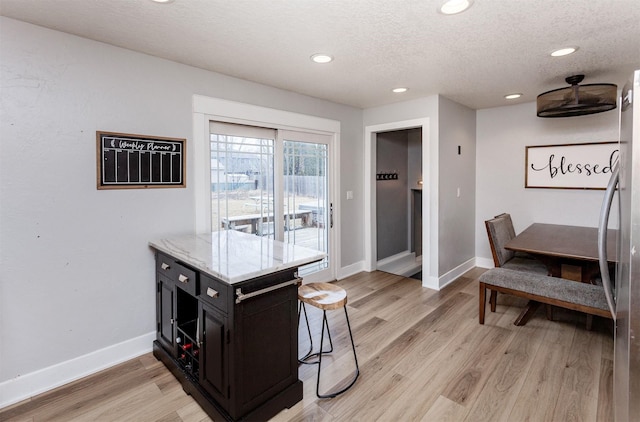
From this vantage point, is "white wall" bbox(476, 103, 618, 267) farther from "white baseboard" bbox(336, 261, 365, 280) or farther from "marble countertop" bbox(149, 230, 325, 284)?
"marble countertop" bbox(149, 230, 325, 284)

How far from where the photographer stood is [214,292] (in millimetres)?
1776

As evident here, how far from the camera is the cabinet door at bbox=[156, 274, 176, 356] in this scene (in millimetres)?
2311

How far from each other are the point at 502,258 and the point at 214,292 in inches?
113

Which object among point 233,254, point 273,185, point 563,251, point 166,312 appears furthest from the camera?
point 273,185

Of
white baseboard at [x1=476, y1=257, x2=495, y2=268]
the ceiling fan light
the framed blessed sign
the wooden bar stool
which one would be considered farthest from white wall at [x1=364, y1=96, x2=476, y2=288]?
the wooden bar stool

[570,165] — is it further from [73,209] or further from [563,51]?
[73,209]

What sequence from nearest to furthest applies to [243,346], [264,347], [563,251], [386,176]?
[243,346] < [264,347] < [563,251] < [386,176]

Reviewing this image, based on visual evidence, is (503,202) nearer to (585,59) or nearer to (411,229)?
(411,229)

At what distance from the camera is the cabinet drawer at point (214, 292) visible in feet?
5.62

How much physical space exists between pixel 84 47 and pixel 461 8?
2.42 meters

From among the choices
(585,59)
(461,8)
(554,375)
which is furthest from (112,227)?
(585,59)

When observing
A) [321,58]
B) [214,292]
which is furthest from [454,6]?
[214,292]

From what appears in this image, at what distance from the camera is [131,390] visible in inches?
84.0

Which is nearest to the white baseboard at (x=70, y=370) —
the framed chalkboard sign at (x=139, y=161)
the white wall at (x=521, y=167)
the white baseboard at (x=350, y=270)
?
the framed chalkboard sign at (x=139, y=161)
